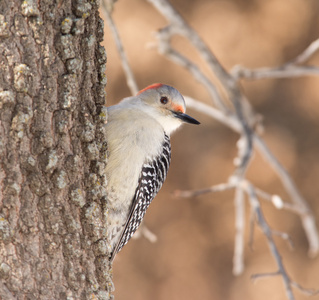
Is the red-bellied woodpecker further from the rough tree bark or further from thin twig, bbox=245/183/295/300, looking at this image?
thin twig, bbox=245/183/295/300

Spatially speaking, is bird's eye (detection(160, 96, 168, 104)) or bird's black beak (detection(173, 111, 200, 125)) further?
bird's eye (detection(160, 96, 168, 104))

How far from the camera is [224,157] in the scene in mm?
7602

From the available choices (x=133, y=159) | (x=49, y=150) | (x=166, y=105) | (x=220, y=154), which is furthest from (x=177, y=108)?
(x=220, y=154)

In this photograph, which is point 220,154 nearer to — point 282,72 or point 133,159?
point 282,72

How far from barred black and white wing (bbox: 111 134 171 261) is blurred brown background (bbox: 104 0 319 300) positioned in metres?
3.62

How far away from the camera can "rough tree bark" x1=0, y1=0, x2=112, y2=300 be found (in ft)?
7.12

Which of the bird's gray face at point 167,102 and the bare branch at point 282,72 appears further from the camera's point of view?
the bare branch at point 282,72

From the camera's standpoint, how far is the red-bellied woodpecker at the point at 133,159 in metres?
3.25

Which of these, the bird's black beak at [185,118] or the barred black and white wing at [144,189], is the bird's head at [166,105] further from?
the barred black and white wing at [144,189]

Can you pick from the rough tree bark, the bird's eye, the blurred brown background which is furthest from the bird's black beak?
the blurred brown background

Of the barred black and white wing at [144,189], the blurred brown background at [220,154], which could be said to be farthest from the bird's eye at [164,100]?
the blurred brown background at [220,154]

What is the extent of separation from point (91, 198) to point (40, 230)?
33 centimetres

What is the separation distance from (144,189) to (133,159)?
0.27 meters

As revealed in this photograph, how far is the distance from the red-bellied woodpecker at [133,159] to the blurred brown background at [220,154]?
353 centimetres
